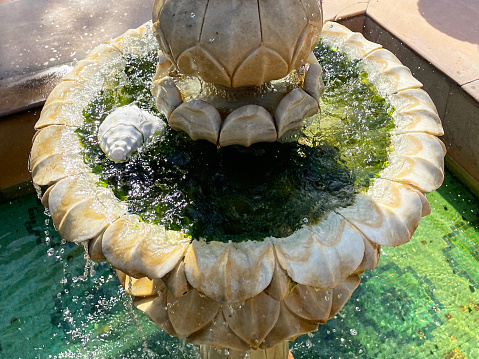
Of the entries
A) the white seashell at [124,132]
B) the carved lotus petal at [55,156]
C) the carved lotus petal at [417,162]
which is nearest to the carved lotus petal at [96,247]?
the carved lotus petal at [55,156]

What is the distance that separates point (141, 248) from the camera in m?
1.71

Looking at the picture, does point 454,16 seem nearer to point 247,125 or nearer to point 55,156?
point 247,125

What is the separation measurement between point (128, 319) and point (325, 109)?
1788mm

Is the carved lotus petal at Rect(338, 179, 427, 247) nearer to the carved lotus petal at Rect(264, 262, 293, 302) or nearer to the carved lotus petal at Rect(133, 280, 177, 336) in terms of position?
the carved lotus petal at Rect(264, 262, 293, 302)

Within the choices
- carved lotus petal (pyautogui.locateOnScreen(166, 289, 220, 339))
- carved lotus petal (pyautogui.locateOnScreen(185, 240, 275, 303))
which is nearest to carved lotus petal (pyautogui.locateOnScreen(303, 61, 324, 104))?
carved lotus petal (pyautogui.locateOnScreen(185, 240, 275, 303))

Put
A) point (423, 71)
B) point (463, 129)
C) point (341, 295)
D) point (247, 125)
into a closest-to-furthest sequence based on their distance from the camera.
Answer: point (247, 125) → point (341, 295) → point (463, 129) → point (423, 71)

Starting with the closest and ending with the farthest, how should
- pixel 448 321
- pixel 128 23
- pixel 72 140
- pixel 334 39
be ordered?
pixel 72 140, pixel 334 39, pixel 448 321, pixel 128 23

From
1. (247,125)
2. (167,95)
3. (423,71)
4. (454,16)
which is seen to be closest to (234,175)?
(247,125)

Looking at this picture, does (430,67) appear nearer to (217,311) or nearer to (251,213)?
(251,213)

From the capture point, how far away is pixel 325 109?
246cm

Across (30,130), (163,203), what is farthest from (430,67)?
(30,130)

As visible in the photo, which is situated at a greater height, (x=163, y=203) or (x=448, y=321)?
(x=163, y=203)

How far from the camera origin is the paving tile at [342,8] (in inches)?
175

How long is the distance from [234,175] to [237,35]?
68 cm
